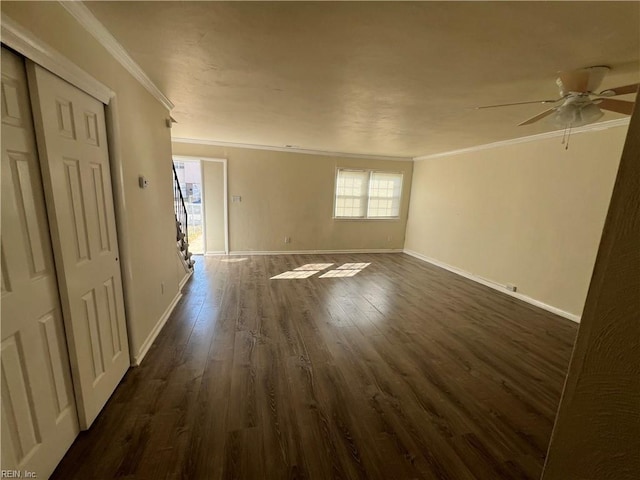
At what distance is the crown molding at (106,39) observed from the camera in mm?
1407

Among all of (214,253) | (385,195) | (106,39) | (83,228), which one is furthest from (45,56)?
(385,195)

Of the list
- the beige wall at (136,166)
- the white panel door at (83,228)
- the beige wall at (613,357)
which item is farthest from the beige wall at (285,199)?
the beige wall at (613,357)

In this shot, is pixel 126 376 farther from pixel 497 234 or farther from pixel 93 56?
pixel 497 234

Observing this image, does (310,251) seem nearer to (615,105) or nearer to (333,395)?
(333,395)

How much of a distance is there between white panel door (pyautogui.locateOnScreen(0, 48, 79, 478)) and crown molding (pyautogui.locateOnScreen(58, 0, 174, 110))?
0.49m

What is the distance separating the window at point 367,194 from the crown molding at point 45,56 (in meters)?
5.13

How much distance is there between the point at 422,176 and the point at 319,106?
4.36m

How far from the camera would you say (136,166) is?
221 centimetres

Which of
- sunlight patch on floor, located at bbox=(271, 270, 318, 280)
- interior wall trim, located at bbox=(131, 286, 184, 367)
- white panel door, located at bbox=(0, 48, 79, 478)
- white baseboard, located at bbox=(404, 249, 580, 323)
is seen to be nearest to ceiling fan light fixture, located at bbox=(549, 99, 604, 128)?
white baseboard, located at bbox=(404, 249, 580, 323)

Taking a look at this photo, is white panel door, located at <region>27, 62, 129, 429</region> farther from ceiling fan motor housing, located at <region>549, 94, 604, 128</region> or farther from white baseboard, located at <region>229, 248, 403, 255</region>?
white baseboard, located at <region>229, 248, 403, 255</region>

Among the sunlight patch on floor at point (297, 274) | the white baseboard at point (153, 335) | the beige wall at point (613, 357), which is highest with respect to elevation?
the beige wall at point (613, 357)

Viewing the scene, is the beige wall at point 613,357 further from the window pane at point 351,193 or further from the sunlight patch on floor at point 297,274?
the window pane at point 351,193

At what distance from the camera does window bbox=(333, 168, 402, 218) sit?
21.2 ft

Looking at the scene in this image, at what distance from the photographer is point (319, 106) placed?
9.33ft
